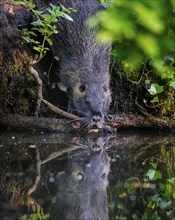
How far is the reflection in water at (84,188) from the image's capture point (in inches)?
109

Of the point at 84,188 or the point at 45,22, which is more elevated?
the point at 45,22

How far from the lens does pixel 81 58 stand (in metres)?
5.75

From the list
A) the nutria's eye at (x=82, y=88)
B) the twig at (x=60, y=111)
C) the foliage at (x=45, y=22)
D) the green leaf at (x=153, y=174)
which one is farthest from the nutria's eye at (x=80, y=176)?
the nutria's eye at (x=82, y=88)

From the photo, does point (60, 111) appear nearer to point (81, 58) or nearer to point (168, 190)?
point (81, 58)

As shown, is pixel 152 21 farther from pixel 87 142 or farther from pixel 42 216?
pixel 87 142

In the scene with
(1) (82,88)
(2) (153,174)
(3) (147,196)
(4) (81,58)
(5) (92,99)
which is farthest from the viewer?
(4) (81,58)

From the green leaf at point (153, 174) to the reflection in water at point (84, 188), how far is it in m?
0.33

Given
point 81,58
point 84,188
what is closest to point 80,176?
point 84,188

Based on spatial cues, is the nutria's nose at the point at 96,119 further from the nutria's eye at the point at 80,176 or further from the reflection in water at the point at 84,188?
the nutria's eye at the point at 80,176

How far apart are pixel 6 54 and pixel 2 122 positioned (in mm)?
867

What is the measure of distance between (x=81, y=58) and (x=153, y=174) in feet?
8.31

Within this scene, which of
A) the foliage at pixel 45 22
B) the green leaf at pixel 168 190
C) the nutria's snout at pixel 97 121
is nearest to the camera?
the green leaf at pixel 168 190

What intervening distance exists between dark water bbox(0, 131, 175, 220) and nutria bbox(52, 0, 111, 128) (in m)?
0.80

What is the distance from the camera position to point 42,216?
2.64 m
